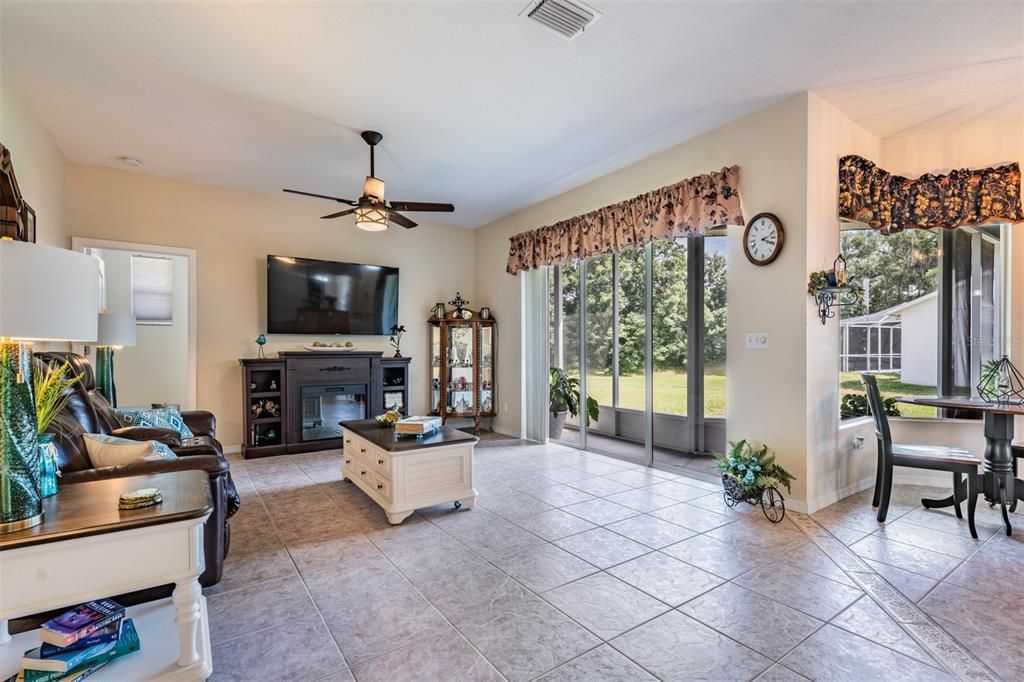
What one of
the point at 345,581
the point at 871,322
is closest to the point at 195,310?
the point at 345,581

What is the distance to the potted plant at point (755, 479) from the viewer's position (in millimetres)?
3342

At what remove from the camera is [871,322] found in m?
4.11

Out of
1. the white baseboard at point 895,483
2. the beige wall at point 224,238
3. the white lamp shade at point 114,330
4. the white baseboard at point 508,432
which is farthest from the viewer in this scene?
the white baseboard at point 508,432

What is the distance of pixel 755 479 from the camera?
11.1ft

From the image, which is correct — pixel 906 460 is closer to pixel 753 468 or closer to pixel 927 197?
pixel 753 468

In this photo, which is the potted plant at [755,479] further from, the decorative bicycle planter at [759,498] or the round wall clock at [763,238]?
the round wall clock at [763,238]

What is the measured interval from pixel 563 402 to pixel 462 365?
1557 mm

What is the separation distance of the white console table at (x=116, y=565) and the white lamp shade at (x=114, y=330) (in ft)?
9.32

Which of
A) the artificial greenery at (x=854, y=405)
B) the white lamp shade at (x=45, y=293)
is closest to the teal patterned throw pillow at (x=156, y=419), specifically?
the white lamp shade at (x=45, y=293)

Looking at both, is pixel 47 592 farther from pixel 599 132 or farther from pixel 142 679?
pixel 599 132

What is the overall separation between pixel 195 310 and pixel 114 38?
302 centimetres

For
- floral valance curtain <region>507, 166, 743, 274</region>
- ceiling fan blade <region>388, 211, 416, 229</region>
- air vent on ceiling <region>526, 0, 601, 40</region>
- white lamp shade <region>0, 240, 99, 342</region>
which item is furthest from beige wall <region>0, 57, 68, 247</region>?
floral valance curtain <region>507, 166, 743, 274</region>

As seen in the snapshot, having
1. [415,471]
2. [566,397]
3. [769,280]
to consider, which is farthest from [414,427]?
[769,280]

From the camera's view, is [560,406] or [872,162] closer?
[872,162]
